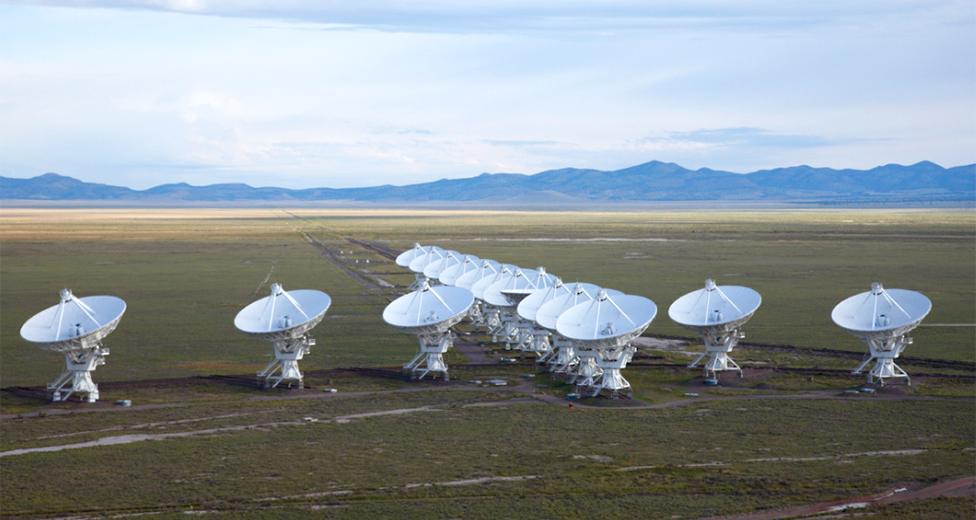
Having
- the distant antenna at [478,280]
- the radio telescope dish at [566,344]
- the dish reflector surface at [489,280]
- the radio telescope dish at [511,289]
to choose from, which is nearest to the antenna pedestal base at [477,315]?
the distant antenna at [478,280]

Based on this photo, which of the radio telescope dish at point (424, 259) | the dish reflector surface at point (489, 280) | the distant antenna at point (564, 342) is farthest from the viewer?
the radio telescope dish at point (424, 259)

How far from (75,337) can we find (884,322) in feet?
135

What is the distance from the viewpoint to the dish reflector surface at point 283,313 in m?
56.2

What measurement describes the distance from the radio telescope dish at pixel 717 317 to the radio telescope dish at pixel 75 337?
98.7 feet

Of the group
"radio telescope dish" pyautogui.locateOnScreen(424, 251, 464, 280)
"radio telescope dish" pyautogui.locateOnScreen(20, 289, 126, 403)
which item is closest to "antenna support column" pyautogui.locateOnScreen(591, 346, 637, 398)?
"radio telescope dish" pyautogui.locateOnScreen(20, 289, 126, 403)

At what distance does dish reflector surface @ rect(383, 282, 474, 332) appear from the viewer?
193ft

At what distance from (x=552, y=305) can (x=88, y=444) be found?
1069 inches

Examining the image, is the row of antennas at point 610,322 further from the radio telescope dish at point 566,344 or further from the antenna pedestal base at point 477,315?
the antenna pedestal base at point 477,315

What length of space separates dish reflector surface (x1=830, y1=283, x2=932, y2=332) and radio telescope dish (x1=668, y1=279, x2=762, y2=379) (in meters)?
4.99

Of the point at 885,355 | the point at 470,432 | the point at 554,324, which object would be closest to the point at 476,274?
the point at 554,324

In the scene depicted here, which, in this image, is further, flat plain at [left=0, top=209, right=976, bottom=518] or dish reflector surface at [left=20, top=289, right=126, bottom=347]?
dish reflector surface at [left=20, top=289, right=126, bottom=347]

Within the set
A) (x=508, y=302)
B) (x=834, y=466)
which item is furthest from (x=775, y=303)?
(x=834, y=466)

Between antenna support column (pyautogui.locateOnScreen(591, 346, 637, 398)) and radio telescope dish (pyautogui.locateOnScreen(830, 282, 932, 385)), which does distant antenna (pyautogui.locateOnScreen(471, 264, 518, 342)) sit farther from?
radio telescope dish (pyautogui.locateOnScreen(830, 282, 932, 385))

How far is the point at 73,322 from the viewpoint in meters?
54.5
